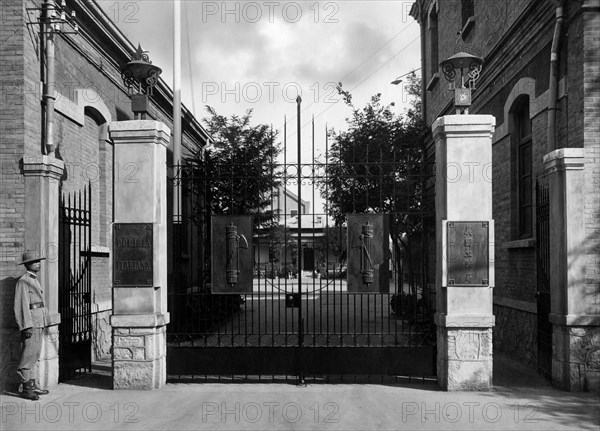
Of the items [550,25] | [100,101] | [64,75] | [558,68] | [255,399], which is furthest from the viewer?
[100,101]

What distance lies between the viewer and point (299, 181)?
8844mm

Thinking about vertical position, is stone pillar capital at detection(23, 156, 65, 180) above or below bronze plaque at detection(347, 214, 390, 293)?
above

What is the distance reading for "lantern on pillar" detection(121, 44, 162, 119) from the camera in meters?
8.73

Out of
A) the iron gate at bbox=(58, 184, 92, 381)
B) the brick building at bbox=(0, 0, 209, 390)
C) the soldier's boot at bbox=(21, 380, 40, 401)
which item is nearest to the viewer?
the soldier's boot at bbox=(21, 380, 40, 401)

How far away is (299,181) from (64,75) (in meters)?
4.94

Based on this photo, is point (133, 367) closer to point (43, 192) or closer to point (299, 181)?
point (43, 192)

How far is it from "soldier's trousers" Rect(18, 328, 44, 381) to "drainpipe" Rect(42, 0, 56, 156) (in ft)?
9.51

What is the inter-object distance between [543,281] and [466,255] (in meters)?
1.86

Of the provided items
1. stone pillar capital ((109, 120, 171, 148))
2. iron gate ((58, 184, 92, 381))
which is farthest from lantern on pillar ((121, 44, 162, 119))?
iron gate ((58, 184, 92, 381))

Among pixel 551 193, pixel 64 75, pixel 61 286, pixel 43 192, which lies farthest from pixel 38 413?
pixel 551 193

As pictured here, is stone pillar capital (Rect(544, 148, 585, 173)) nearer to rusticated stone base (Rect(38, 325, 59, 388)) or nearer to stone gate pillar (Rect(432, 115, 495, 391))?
stone gate pillar (Rect(432, 115, 495, 391))

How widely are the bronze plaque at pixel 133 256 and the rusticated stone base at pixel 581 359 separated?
595 cm

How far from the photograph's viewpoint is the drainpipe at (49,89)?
921 cm

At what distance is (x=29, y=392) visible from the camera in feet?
26.0
